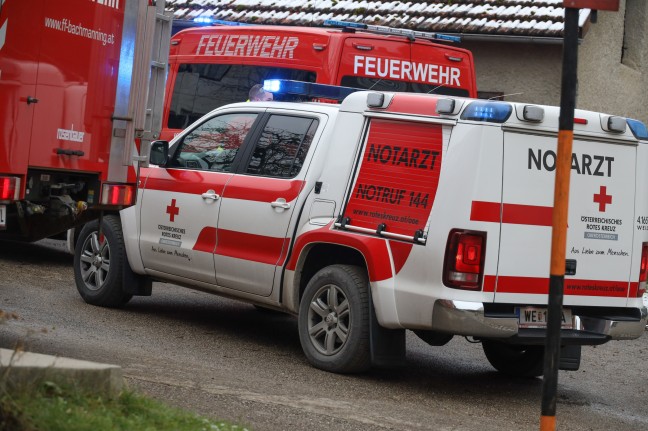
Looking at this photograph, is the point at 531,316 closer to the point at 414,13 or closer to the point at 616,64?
the point at 414,13

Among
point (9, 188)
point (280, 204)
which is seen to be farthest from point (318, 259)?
point (9, 188)

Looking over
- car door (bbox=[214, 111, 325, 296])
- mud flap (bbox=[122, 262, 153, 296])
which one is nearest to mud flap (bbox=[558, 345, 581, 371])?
car door (bbox=[214, 111, 325, 296])

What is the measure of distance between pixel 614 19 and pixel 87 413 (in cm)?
1733

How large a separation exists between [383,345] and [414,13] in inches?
503

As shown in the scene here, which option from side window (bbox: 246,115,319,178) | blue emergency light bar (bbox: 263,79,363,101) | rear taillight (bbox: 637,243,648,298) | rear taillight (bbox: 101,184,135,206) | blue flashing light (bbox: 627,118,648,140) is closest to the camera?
blue flashing light (bbox: 627,118,648,140)

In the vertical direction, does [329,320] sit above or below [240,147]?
below

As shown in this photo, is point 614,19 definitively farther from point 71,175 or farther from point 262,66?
point 71,175

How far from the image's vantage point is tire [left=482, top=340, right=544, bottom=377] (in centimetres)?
959

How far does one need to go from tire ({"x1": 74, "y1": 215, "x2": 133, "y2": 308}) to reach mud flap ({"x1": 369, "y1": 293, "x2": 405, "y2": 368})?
10.4 feet

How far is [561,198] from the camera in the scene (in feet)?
17.7

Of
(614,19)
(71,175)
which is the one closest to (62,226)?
(71,175)

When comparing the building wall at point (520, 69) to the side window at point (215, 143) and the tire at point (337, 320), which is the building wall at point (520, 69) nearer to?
the side window at point (215, 143)

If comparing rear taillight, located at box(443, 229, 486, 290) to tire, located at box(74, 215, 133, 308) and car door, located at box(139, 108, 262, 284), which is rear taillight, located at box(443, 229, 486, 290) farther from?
tire, located at box(74, 215, 133, 308)

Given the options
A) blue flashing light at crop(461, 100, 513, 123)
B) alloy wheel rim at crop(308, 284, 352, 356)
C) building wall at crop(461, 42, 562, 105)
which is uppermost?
building wall at crop(461, 42, 562, 105)
